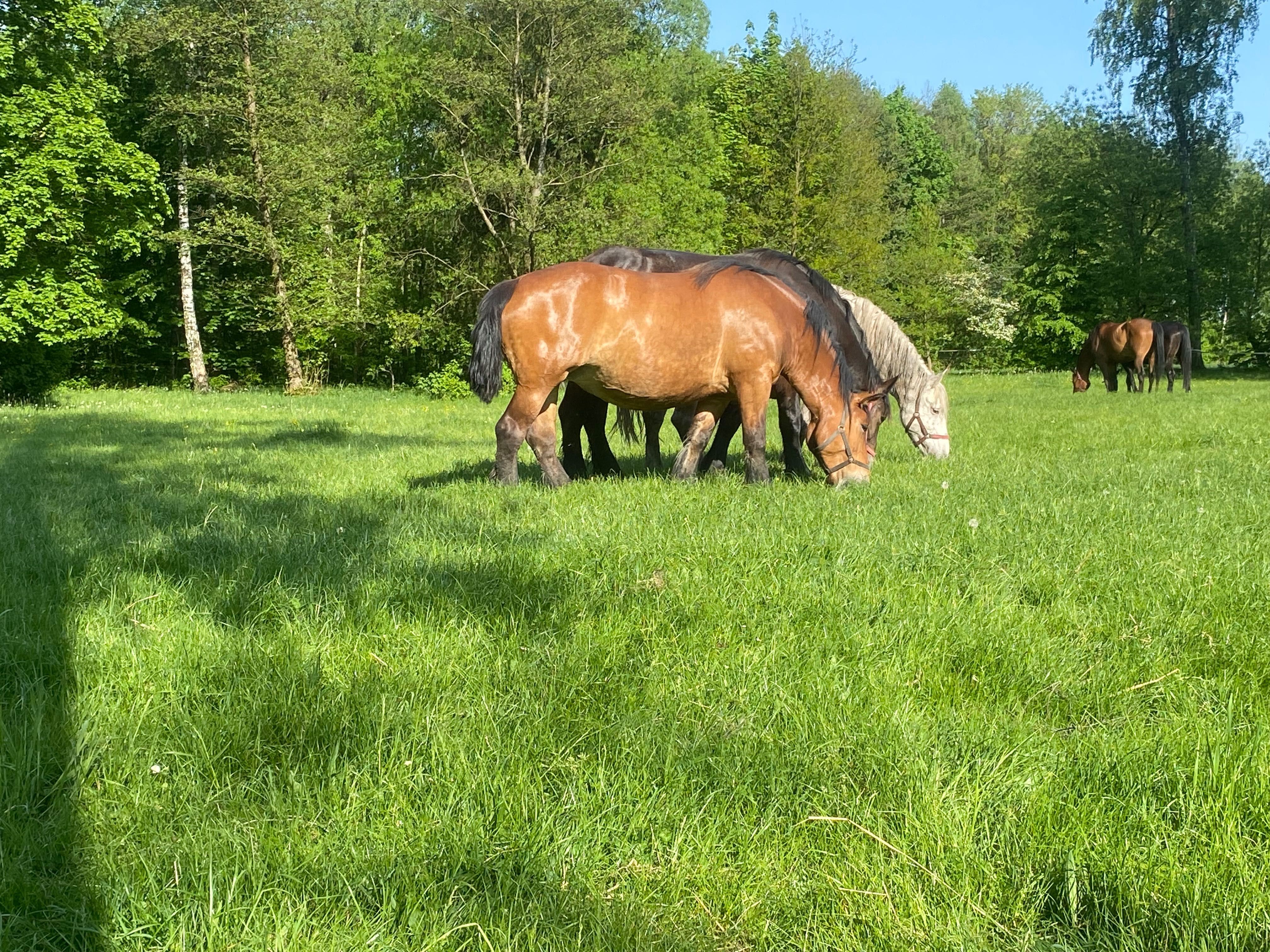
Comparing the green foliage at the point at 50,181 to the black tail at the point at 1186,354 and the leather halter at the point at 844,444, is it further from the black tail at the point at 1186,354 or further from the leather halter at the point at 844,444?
the black tail at the point at 1186,354

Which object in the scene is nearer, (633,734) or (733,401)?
(633,734)

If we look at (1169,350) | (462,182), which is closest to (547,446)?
(462,182)

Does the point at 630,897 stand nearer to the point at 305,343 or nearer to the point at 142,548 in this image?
the point at 142,548

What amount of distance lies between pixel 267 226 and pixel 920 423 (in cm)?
2543

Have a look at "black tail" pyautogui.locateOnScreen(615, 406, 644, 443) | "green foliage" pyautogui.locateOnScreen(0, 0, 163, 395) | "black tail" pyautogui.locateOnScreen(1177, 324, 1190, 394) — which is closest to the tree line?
"green foliage" pyautogui.locateOnScreen(0, 0, 163, 395)

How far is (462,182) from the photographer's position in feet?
89.5

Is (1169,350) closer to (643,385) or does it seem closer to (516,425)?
(643,385)

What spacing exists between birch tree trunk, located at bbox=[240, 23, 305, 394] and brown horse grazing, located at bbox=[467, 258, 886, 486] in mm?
23390

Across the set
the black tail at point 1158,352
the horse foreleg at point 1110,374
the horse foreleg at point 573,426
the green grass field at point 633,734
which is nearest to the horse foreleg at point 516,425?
the horse foreleg at point 573,426

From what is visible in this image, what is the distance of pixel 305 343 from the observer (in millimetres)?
33812


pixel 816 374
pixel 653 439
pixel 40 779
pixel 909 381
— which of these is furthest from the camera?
pixel 909 381

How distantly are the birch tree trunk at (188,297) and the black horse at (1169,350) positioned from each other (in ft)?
99.5

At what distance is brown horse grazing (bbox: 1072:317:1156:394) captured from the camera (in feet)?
80.3

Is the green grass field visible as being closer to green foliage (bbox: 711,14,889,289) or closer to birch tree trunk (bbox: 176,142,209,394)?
birch tree trunk (bbox: 176,142,209,394)
